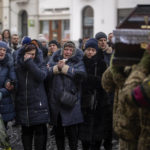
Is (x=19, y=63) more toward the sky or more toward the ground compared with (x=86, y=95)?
more toward the sky

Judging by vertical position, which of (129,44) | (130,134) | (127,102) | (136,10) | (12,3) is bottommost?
(130,134)

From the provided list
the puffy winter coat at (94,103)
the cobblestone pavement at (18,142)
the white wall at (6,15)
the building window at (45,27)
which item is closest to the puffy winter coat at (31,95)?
the puffy winter coat at (94,103)

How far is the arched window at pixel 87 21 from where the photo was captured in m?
26.1

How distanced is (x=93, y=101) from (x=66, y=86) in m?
0.41

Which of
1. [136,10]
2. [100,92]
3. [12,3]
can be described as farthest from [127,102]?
[12,3]

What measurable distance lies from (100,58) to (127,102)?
2424mm

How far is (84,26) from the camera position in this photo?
26.4 m

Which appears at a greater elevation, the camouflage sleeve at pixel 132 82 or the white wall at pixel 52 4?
the white wall at pixel 52 4

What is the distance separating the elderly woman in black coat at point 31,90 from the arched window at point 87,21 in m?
20.7

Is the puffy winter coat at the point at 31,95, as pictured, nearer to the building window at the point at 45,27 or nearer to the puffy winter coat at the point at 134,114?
the puffy winter coat at the point at 134,114

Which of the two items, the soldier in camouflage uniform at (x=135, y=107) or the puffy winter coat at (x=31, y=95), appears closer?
the soldier in camouflage uniform at (x=135, y=107)

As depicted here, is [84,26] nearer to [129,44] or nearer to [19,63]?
[19,63]

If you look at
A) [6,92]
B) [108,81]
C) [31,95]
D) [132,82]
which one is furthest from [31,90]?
[132,82]

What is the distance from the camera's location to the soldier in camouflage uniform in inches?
123
